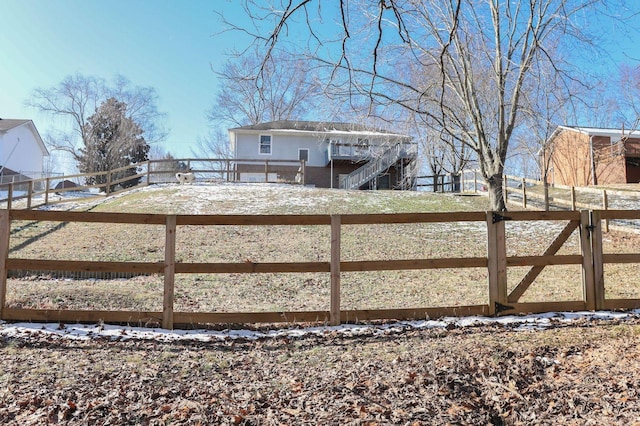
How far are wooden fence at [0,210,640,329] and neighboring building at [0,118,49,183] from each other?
88.1 feet

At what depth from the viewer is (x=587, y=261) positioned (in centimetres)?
496

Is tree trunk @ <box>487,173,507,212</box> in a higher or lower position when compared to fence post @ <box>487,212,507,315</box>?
higher

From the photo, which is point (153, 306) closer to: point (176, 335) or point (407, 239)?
point (176, 335)

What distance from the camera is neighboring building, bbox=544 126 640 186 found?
2539cm

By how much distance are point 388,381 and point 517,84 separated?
10.5 m

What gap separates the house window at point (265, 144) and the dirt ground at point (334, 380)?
84.7 feet

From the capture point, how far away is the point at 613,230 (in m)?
11.9

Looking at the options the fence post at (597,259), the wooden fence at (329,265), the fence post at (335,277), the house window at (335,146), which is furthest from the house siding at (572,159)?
the fence post at (335,277)

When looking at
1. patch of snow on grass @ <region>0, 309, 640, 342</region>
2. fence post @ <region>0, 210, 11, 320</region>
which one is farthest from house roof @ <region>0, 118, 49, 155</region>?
patch of snow on grass @ <region>0, 309, 640, 342</region>

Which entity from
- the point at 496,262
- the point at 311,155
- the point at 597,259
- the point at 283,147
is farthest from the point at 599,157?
the point at 496,262

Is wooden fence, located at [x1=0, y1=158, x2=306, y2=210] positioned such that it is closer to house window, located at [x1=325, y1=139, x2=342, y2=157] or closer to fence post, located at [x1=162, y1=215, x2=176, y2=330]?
house window, located at [x1=325, y1=139, x2=342, y2=157]

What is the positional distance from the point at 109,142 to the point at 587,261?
37.4 metres

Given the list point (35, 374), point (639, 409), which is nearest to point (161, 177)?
A: point (35, 374)

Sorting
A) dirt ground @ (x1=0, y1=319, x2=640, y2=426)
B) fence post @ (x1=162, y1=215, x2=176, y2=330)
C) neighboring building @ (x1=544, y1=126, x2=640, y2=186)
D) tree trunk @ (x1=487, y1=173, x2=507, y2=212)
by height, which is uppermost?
neighboring building @ (x1=544, y1=126, x2=640, y2=186)
